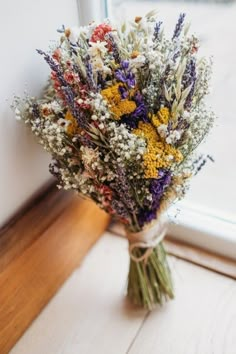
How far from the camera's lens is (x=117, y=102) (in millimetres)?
651

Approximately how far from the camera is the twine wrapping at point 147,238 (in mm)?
845

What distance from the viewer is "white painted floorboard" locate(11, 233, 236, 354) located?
87 centimetres

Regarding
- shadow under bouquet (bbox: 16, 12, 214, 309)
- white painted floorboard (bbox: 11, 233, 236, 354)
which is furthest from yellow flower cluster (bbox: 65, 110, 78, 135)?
white painted floorboard (bbox: 11, 233, 236, 354)

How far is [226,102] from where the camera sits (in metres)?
1.00

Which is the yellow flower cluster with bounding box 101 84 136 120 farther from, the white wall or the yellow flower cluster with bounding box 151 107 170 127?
the white wall

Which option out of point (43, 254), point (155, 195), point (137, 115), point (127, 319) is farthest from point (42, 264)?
point (137, 115)

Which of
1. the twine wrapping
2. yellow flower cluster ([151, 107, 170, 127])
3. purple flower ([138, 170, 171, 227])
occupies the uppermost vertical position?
yellow flower cluster ([151, 107, 170, 127])

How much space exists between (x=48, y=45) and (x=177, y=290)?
0.69m

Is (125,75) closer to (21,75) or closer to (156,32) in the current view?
(156,32)

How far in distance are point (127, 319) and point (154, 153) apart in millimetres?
487

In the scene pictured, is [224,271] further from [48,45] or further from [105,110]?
[48,45]

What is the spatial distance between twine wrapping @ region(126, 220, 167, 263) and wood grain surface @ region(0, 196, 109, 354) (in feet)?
0.71

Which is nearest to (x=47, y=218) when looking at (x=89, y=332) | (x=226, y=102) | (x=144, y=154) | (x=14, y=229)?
(x=14, y=229)

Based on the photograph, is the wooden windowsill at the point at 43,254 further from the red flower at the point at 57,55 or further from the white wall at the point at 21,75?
the red flower at the point at 57,55
